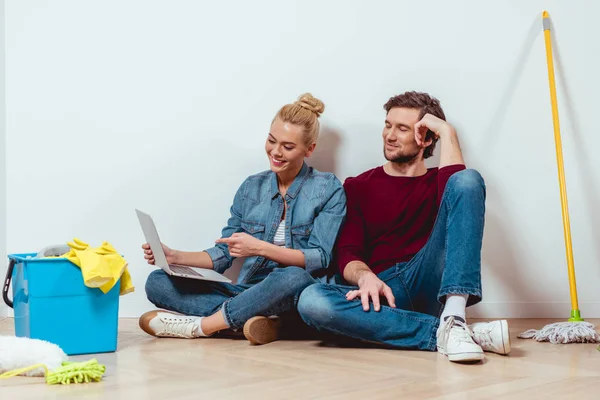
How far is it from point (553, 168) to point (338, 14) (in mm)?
910

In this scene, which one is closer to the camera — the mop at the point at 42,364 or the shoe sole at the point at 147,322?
the mop at the point at 42,364

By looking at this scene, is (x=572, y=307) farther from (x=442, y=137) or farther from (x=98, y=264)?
(x=98, y=264)

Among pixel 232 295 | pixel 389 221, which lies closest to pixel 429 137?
pixel 389 221

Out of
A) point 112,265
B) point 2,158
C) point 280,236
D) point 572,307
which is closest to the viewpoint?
point 112,265

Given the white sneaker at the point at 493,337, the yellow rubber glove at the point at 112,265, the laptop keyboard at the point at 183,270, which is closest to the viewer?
the white sneaker at the point at 493,337

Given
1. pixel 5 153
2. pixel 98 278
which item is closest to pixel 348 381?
pixel 98 278

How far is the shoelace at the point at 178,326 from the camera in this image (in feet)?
7.19

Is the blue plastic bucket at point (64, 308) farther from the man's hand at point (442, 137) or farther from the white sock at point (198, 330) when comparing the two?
the man's hand at point (442, 137)

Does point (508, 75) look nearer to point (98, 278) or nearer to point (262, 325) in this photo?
point (262, 325)

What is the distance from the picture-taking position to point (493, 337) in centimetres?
182

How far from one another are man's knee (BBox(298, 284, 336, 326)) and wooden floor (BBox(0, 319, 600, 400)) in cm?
8

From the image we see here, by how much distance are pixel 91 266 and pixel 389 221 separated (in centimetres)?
86

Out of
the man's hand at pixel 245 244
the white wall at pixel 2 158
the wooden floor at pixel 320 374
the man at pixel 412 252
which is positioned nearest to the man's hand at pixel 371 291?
the man at pixel 412 252

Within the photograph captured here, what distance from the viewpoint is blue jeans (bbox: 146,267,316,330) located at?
6.89 ft
